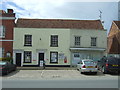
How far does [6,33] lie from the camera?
1016 inches

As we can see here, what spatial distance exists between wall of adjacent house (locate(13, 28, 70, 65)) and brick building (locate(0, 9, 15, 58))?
3.04 ft

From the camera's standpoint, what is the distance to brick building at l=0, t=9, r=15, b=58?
83.9 feet

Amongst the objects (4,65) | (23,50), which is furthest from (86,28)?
(4,65)

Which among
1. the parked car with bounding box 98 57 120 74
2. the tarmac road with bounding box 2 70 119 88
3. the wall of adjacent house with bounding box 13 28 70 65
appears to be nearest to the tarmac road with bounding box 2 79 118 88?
the tarmac road with bounding box 2 70 119 88

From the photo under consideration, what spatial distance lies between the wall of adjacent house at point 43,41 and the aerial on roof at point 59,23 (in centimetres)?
143

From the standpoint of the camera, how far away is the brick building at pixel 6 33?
1007 inches

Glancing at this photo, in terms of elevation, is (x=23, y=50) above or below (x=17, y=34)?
below

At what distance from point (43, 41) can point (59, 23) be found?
4.54m

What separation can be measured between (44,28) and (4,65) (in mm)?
10367

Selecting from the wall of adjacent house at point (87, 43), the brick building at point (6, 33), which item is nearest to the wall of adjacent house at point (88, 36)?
the wall of adjacent house at point (87, 43)

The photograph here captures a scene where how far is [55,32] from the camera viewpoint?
84.5ft

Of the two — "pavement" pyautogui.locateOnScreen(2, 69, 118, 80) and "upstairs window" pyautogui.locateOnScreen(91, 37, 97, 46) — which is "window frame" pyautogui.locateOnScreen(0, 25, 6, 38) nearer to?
"pavement" pyautogui.locateOnScreen(2, 69, 118, 80)

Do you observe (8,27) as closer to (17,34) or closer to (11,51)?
(17,34)

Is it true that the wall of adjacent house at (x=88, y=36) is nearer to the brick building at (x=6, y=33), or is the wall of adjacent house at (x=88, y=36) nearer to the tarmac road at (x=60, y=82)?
the brick building at (x=6, y=33)
